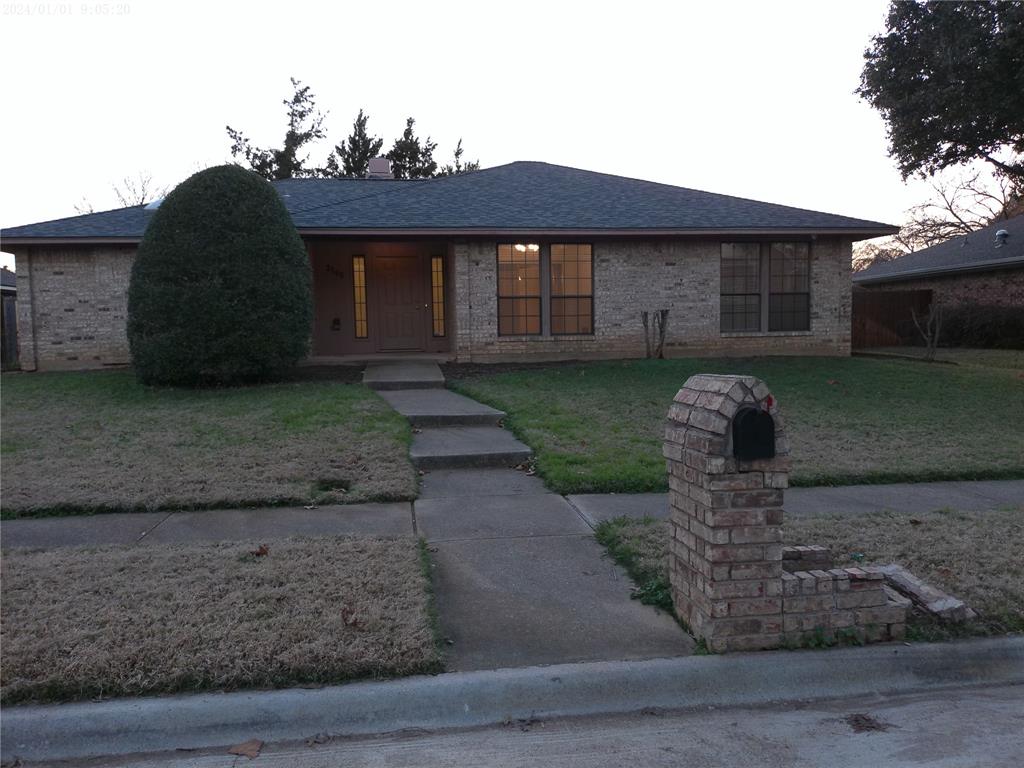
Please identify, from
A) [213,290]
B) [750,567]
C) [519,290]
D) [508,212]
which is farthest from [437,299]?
[750,567]

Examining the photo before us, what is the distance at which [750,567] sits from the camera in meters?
3.64

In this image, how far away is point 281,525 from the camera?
220 inches

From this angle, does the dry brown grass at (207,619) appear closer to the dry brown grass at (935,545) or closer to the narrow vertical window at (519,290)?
the dry brown grass at (935,545)

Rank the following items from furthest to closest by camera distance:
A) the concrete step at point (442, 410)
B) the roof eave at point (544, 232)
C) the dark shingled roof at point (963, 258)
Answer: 1. the dark shingled roof at point (963, 258)
2. the roof eave at point (544, 232)
3. the concrete step at point (442, 410)

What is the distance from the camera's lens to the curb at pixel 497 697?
9.92 ft

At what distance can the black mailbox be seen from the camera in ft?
11.9

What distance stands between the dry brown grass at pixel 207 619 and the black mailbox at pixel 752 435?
1721mm

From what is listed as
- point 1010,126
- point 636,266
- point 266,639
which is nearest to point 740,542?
point 266,639

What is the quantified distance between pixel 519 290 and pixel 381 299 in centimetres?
309

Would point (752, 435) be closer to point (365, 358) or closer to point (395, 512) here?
point (395, 512)

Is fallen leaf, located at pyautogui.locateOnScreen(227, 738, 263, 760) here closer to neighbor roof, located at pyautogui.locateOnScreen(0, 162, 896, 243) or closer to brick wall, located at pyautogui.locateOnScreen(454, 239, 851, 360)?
neighbor roof, located at pyautogui.locateOnScreen(0, 162, 896, 243)

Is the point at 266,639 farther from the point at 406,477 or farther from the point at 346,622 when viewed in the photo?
the point at 406,477

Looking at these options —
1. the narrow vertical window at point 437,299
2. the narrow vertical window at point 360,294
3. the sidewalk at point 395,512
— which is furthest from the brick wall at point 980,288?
the sidewalk at point 395,512

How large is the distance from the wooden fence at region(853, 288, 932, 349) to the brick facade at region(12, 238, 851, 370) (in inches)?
273
